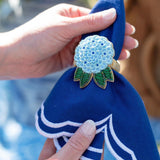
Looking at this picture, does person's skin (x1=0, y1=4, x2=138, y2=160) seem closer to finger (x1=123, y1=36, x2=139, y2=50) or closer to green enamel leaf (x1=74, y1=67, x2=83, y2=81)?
finger (x1=123, y1=36, x2=139, y2=50)

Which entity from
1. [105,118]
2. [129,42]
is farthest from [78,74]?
[129,42]

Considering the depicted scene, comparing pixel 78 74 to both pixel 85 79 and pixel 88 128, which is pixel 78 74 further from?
pixel 88 128

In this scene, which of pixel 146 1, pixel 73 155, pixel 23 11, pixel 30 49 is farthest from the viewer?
pixel 23 11

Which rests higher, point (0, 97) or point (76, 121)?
point (76, 121)

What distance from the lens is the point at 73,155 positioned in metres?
0.63

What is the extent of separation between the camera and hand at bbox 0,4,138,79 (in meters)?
0.74

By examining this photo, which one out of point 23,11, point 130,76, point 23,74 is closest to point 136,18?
point 130,76

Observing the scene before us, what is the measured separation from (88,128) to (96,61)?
16cm

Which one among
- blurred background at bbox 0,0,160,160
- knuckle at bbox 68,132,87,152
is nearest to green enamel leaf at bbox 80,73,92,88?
knuckle at bbox 68,132,87,152

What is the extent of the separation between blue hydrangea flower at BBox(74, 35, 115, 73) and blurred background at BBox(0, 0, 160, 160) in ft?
2.36

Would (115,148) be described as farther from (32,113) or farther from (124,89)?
(32,113)

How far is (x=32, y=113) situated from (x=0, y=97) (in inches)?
8.3

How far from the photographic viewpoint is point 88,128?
640 millimetres

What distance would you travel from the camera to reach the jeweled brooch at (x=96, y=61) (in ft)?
2.16
